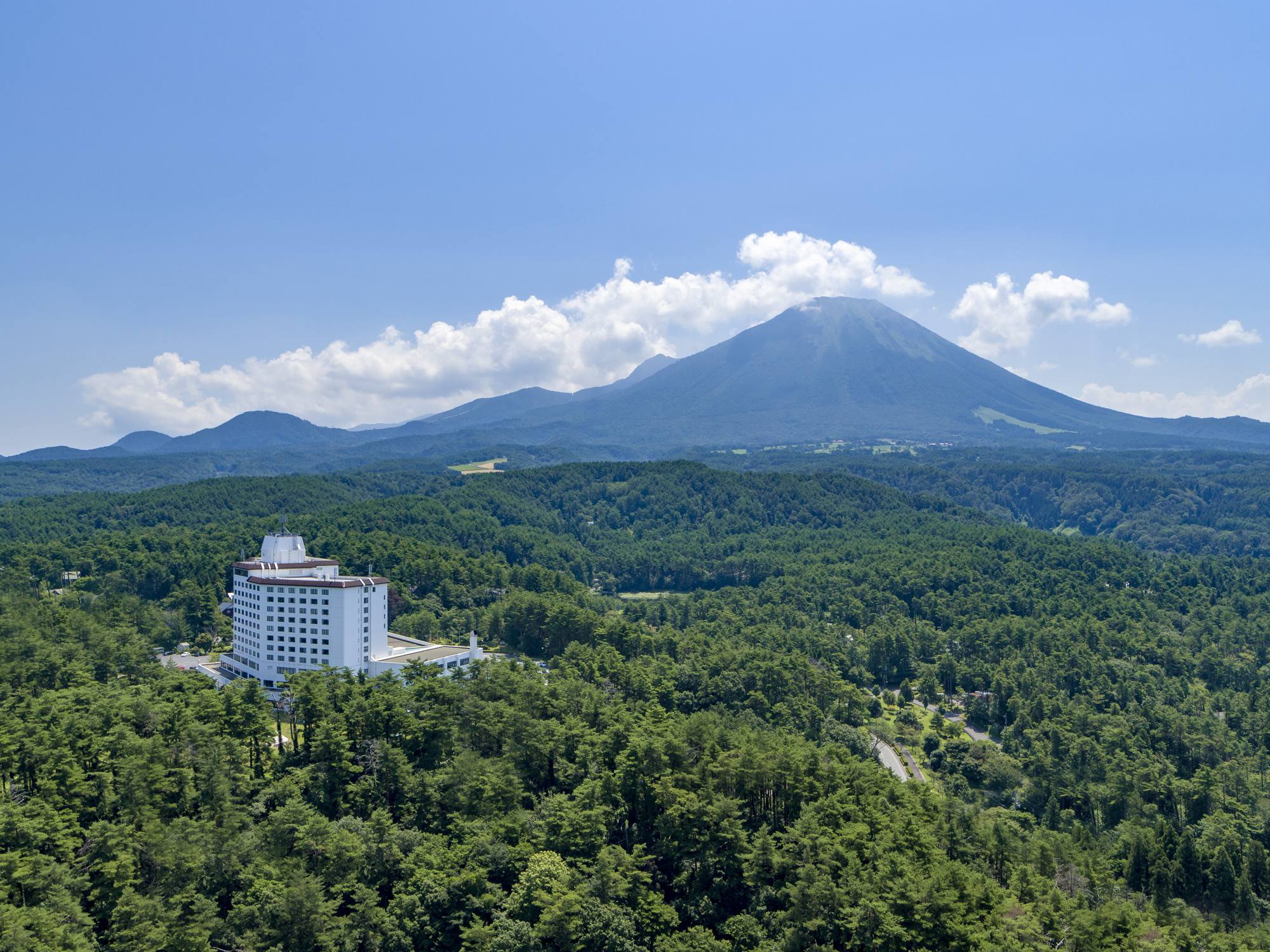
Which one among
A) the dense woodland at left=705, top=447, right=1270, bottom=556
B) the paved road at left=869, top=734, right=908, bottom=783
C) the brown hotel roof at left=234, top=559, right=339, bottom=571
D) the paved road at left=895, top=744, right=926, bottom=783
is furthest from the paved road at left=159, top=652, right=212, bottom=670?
the dense woodland at left=705, top=447, right=1270, bottom=556

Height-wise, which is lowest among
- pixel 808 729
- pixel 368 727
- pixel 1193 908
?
pixel 1193 908

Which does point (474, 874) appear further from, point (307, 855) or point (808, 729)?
point (808, 729)

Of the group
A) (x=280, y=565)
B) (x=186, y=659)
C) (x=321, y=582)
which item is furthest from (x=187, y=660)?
(x=321, y=582)

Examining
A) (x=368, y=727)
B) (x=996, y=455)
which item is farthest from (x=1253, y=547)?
(x=368, y=727)

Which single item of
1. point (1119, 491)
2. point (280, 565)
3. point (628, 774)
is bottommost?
→ point (628, 774)

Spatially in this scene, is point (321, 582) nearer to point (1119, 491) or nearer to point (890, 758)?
point (890, 758)

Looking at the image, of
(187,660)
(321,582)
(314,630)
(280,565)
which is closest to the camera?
(314,630)

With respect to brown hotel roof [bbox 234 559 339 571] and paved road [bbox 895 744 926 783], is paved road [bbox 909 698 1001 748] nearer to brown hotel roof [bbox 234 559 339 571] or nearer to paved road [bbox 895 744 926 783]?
paved road [bbox 895 744 926 783]
